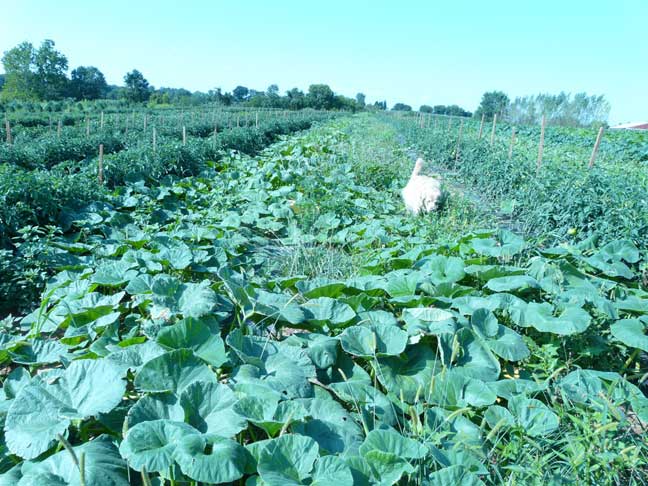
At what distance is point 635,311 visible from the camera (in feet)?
8.64

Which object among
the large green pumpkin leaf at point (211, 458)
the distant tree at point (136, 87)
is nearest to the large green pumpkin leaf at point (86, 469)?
the large green pumpkin leaf at point (211, 458)

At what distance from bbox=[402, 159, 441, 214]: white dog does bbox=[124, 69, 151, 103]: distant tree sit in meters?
59.2

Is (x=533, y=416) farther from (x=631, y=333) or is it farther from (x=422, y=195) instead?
(x=422, y=195)

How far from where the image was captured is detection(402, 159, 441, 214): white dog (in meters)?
6.47

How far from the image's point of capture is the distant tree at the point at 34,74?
61.0 metres

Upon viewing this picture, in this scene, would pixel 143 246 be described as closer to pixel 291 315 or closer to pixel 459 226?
pixel 291 315

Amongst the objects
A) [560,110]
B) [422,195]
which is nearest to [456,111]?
[560,110]

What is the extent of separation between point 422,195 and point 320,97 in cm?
7089

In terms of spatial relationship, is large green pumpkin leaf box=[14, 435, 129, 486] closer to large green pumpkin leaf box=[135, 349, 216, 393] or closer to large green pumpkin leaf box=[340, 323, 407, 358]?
large green pumpkin leaf box=[135, 349, 216, 393]

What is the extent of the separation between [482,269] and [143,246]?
115 inches

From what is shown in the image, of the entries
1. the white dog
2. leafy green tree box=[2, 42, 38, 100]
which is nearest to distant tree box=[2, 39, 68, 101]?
leafy green tree box=[2, 42, 38, 100]

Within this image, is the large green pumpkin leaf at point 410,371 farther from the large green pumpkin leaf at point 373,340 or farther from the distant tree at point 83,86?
the distant tree at point 83,86

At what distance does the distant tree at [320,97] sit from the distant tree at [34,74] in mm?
36334

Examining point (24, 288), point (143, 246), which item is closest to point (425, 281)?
point (143, 246)
